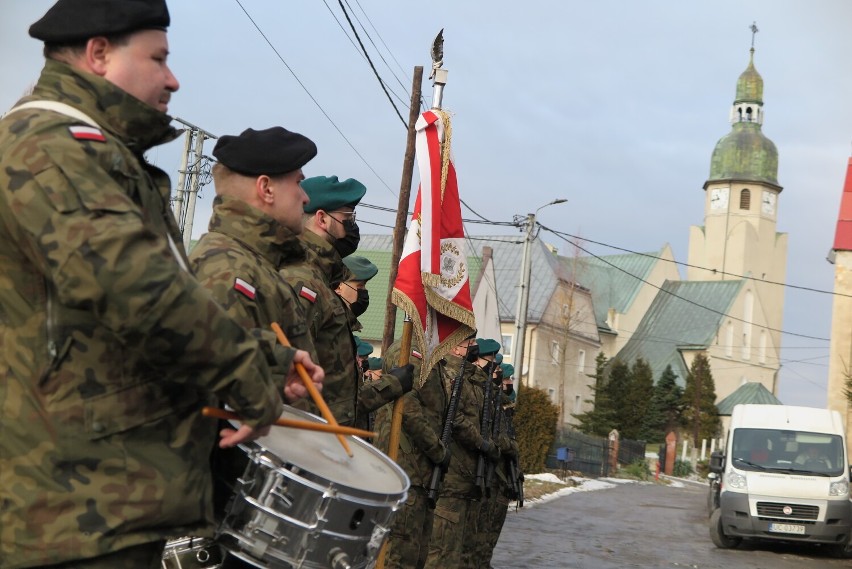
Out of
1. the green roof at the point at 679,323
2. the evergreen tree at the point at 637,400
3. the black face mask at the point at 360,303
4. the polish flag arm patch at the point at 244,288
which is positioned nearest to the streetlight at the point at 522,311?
the black face mask at the point at 360,303

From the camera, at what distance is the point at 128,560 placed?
262 cm

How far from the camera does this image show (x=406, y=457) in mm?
8609

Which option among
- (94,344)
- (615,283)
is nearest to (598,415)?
(615,283)

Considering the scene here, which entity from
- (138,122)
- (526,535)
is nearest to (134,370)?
(138,122)

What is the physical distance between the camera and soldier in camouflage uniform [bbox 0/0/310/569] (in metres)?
2.43

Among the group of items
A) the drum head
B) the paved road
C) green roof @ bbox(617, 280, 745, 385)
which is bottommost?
the paved road

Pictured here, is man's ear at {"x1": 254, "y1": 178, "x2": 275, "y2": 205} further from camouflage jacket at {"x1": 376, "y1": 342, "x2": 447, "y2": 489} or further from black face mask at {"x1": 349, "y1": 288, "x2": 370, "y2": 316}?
camouflage jacket at {"x1": 376, "y1": 342, "x2": 447, "y2": 489}

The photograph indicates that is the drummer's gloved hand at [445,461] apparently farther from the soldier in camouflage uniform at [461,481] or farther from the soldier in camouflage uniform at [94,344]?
the soldier in camouflage uniform at [94,344]

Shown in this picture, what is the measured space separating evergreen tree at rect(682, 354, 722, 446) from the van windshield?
181ft

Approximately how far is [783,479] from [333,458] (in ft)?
50.6

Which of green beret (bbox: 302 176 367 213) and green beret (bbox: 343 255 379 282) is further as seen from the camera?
green beret (bbox: 343 255 379 282)

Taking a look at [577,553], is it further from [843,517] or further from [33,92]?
[33,92]

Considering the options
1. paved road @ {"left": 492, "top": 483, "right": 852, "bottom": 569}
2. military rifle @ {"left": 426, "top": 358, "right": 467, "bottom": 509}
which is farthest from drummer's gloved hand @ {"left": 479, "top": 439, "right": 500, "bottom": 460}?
paved road @ {"left": 492, "top": 483, "right": 852, "bottom": 569}

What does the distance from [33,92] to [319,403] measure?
1.03 metres
